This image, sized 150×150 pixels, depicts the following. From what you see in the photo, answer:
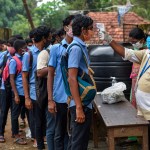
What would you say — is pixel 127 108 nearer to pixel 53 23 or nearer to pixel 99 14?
pixel 99 14

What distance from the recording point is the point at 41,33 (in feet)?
15.4

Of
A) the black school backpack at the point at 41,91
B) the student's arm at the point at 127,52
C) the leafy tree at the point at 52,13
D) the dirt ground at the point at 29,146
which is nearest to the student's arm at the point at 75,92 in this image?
the student's arm at the point at 127,52

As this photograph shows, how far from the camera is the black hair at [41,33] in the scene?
466 centimetres

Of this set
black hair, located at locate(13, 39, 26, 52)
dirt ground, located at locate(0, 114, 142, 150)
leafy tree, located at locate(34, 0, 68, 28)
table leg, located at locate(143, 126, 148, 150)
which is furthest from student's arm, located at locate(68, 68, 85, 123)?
leafy tree, located at locate(34, 0, 68, 28)

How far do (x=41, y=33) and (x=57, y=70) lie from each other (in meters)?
0.86

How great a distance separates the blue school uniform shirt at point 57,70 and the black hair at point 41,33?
75 cm

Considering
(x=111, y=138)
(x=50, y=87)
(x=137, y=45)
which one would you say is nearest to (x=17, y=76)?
(x=137, y=45)

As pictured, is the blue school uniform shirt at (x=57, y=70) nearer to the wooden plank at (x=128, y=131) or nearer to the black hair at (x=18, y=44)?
the wooden plank at (x=128, y=131)

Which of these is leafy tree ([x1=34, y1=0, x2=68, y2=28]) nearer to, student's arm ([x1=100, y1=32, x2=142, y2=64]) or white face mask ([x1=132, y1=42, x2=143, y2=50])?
white face mask ([x1=132, y1=42, x2=143, y2=50])

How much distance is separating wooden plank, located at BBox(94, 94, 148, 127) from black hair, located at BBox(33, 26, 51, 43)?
1.11 m

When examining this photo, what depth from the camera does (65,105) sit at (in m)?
3.97

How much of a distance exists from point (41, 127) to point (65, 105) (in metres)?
1.19

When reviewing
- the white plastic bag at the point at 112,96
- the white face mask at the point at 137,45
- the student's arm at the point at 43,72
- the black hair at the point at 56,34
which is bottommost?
the white plastic bag at the point at 112,96

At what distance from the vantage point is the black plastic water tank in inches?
234
